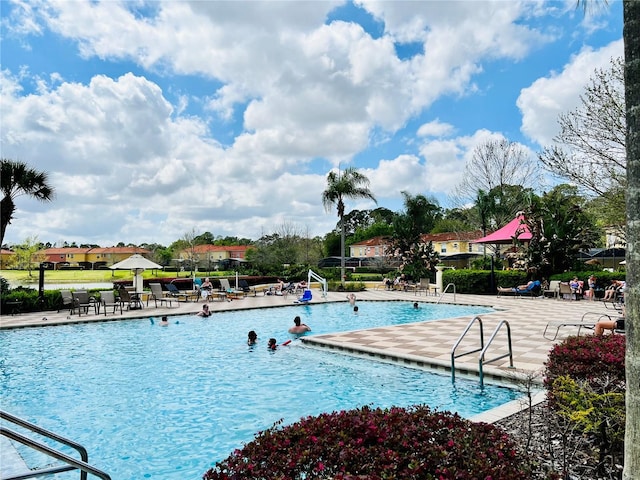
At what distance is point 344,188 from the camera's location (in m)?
30.1

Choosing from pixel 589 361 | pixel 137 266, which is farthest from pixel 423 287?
pixel 589 361

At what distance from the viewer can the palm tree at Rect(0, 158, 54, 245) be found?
62.7 ft

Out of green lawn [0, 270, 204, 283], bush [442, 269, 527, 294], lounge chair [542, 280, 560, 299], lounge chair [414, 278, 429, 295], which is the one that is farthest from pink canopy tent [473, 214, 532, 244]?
green lawn [0, 270, 204, 283]

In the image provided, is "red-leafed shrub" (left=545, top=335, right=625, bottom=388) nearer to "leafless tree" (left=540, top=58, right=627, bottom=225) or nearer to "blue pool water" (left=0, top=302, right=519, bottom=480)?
"blue pool water" (left=0, top=302, right=519, bottom=480)

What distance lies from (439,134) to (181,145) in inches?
534

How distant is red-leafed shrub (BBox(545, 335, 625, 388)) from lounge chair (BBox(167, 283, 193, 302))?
19.4 metres

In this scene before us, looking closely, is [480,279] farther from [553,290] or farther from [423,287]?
[553,290]

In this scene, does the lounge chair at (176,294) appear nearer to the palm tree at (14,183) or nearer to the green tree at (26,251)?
the palm tree at (14,183)

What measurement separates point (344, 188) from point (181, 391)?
77.7 feet

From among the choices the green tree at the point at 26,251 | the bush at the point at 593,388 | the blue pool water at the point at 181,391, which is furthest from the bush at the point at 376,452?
the green tree at the point at 26,251

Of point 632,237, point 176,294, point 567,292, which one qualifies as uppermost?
point 632,237

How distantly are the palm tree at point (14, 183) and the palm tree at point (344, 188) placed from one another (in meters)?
16.8

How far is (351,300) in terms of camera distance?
787 inches

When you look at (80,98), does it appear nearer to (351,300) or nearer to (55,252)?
(351,300)
